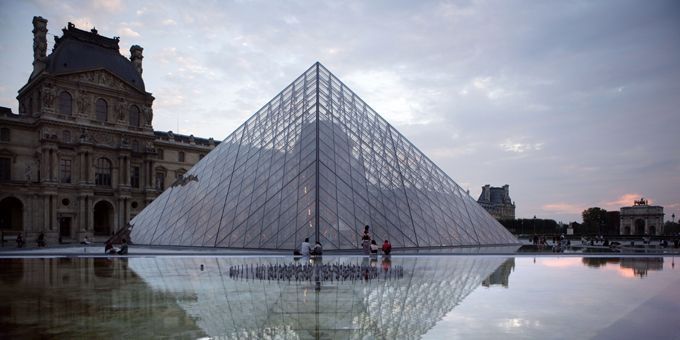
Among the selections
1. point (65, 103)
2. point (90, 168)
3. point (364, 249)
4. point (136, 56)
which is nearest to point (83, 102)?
point (65, 103)

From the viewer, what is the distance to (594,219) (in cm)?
13288

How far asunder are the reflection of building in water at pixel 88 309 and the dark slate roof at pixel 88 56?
52043 millimetres

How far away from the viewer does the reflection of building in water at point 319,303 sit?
8.03 meters

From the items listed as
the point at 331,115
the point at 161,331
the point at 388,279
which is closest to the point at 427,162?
the point at 331,115

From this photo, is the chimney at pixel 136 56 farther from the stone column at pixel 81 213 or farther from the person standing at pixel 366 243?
the person standing at pixel 366 243

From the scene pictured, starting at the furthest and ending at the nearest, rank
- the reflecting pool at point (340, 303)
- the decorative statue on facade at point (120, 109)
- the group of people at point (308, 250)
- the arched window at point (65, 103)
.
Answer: the decorative statue on facade at point (120, 109), the arched window at point (65, 103), the group of people at point (308, 250), the reflecting pool at point (340, 303)

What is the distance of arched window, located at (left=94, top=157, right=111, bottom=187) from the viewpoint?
6241 cm

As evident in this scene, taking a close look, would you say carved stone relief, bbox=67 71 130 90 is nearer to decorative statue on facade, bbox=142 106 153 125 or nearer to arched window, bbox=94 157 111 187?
decorative statue on facade, bbox=142 106 153 125

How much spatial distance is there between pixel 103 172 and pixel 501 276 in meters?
57.9

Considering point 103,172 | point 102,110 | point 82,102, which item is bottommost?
point 103,172

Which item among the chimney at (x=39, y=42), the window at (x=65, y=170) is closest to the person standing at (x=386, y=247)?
the window at (x=65, y=170)

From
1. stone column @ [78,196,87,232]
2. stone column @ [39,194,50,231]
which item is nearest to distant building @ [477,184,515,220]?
stone column @ [78,196,87,232]

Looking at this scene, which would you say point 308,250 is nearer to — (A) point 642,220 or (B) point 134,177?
(B) point 134,177

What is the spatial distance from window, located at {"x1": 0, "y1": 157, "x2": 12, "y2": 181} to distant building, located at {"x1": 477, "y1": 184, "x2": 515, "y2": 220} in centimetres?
13680
